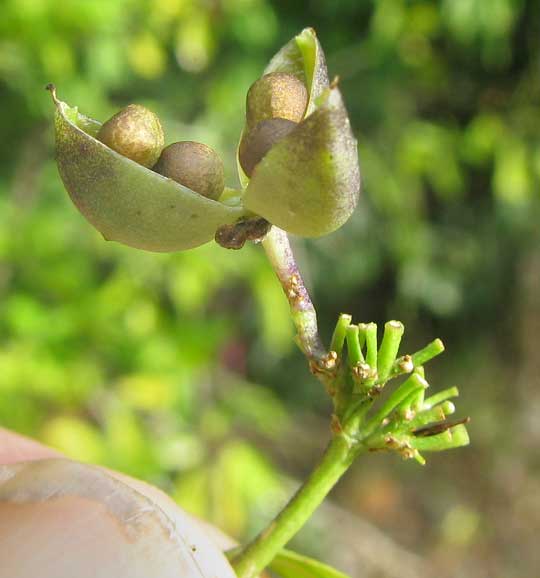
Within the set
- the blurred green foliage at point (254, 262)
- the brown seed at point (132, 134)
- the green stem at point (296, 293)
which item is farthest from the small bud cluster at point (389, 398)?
the blurred green foliage at point (254, 262)

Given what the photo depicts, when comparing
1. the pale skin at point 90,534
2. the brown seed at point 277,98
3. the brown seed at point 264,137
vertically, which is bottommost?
the pale skin at point 90,534

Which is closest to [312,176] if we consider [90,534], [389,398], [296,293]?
[296,293]

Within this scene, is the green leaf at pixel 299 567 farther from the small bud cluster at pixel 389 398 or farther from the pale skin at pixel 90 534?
the small bud cluster at pixel 389 398

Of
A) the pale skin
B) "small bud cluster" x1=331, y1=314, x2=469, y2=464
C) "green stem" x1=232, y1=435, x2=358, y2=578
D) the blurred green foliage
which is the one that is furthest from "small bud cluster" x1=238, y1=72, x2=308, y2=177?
the blurred green foliage

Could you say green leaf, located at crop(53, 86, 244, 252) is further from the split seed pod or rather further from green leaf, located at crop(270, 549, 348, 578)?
green leaf, located at crop(270, 549, 348, 578)

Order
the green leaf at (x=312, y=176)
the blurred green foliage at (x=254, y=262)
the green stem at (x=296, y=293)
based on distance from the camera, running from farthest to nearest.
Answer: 1. the blurred green foliage at (x=254, y=262)
2. the green stem at (x=296, y=293)
3. the green leaf at (x=312, y=176)

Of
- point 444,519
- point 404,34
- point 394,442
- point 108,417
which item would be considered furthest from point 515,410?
point 394,442
